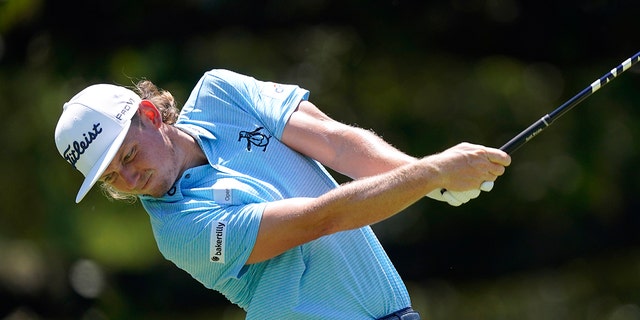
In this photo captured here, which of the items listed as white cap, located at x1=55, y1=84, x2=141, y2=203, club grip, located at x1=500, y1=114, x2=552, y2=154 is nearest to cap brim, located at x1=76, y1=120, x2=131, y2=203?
white cap, located at x1=55, y1=84, x2=141, y2=203

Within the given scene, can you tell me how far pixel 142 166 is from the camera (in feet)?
12.2

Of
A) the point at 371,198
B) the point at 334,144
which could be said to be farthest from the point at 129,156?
the point at 371,198

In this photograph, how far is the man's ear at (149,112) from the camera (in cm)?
381

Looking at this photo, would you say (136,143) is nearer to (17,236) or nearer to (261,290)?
(261,290)

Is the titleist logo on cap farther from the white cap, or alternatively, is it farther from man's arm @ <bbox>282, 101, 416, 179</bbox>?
man's arm @ <bbox>282, 101, 416, 179</bbox>

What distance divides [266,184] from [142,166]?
13.4 inches

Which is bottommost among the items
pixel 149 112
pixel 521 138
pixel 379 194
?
pixel 149 112

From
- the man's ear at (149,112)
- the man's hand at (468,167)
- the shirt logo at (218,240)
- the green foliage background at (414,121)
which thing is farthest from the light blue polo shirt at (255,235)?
the green foliage background at (414,121)

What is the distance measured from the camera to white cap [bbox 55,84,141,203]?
371 centimetres

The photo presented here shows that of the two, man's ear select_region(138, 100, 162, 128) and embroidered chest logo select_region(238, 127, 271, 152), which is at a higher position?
embroidered chest logo select_region(238, 127, 271, 152)

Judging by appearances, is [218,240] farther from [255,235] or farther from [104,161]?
[104,161]

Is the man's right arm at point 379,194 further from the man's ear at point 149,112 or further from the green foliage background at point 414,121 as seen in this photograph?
the green foliage background at point 414,121

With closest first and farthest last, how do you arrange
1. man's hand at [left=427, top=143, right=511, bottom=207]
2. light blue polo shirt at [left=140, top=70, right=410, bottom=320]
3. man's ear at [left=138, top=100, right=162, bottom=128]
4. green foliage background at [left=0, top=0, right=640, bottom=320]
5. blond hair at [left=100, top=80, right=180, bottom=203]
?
man's hand at [left=427, top=143, right=511, bottom=207]
light blue polo shirt at [left=140, top=70, right=410, bottom=320]
man's ear at [left=138, top=100, right=162, bottom=128]
blond hair at [left=100, top=80, right=180, bottom=203]
green foliage background at [left=0, top=0, right=640, bottom=320]

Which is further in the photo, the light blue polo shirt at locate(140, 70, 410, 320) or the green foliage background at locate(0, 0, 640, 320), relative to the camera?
the green foliage background at locate(0, 0, 640, 320)
